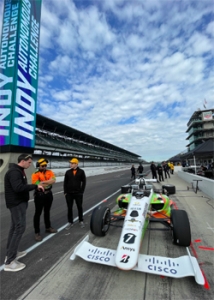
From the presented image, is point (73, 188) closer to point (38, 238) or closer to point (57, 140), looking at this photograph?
point (38, 238)

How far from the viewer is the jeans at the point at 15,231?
2.63m

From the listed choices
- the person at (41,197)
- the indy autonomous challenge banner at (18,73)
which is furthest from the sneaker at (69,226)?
the indy autonomous challenge banner at (18,73)

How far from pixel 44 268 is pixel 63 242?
917 millimetres

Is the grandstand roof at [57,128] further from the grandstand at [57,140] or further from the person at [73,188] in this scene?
the person at [73,188]

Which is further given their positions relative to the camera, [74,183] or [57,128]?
[57,128]

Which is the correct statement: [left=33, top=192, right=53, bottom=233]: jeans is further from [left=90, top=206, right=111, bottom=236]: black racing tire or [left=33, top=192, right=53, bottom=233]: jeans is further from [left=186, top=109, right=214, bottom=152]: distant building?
[left=186, top=109, right=214, bottom=152]: distant building

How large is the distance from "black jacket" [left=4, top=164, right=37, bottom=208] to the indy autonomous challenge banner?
41.4 ft

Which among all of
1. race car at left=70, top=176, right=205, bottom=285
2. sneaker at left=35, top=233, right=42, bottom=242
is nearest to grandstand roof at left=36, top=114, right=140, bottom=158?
sneaker at left=35, top=233, right=42, bottom=242

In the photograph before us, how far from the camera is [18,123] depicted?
1412 cm

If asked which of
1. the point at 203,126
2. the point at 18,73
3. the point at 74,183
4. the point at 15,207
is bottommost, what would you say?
the point at 15,207

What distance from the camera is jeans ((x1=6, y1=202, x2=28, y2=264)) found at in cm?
263

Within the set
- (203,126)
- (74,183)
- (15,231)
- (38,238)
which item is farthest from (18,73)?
(203,126)

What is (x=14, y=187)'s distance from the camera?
8.61ft

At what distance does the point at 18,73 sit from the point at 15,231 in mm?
14922
